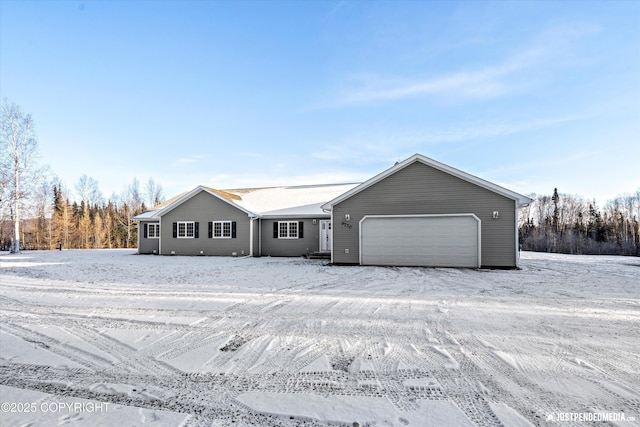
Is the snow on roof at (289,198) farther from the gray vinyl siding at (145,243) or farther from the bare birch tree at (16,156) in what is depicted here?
the bare birch tree at (16,156)

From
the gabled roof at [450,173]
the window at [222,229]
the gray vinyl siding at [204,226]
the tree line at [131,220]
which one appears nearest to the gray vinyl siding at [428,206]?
the gabled roof at [450,173]

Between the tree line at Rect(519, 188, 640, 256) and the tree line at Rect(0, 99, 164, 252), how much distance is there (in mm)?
46445

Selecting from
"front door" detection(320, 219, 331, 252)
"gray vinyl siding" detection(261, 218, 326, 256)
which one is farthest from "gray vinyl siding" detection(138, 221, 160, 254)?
"front door" detection(320, 219, 331, 252)

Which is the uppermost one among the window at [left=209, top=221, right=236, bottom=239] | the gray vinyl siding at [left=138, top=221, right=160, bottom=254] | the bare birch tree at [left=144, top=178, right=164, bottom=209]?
the bare birch tree at [left=144, top=178, right=164, bottom=209]

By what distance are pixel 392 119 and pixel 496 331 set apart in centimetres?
1494

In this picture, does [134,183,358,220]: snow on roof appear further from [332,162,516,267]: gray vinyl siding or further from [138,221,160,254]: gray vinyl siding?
[332,162,516,267]: gray vinyl siding

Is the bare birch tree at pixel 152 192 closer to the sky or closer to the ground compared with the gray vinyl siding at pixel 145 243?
closer to the sky

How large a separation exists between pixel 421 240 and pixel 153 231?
17.2 metres

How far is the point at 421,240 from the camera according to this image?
12836mm

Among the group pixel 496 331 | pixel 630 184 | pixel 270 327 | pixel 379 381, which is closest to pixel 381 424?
pixel 379 381

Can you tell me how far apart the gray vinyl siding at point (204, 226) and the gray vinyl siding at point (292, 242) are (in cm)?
117

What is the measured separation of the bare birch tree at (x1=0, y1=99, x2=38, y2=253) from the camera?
68.7ft

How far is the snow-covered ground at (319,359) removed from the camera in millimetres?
2449

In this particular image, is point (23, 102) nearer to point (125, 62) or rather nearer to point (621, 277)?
point (125, 62)
